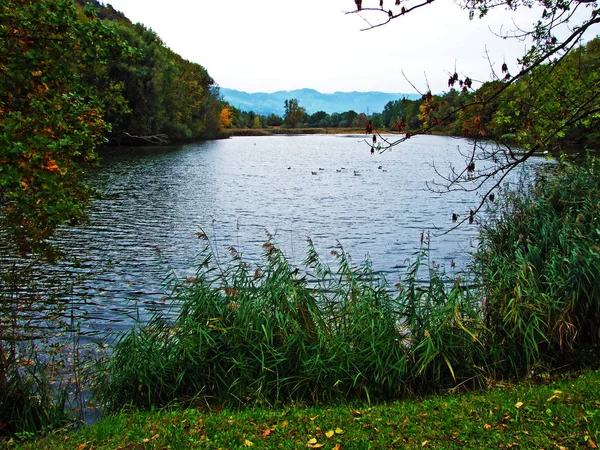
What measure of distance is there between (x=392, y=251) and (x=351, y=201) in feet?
40.0

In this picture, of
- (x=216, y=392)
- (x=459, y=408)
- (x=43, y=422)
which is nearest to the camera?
(x=459, y=408)

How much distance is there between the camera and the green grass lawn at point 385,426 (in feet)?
17.7

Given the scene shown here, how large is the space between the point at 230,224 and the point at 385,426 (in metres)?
18.5

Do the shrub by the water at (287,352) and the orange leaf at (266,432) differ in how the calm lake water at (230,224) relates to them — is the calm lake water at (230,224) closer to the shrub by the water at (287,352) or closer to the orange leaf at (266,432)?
the shrub by the water at (287,352)

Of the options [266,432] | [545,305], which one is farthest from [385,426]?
[545,305]

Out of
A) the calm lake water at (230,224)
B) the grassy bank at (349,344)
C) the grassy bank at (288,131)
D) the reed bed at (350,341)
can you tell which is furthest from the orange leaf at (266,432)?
Answer: the grassy bank at (288,131)

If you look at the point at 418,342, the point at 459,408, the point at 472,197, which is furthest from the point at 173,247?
the point at 472,197

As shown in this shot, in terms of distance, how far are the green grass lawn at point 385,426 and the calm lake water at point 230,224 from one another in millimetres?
3481

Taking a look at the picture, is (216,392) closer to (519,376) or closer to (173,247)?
(519,376)

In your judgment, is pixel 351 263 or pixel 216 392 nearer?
pixel 216 392

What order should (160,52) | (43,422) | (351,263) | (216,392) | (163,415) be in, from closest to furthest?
(163,415), (43,422), (216,392), (351,263), (160,52)

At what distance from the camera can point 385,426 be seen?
5.86m

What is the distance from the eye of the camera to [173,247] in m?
19.2

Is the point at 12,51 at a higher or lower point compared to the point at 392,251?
higher
